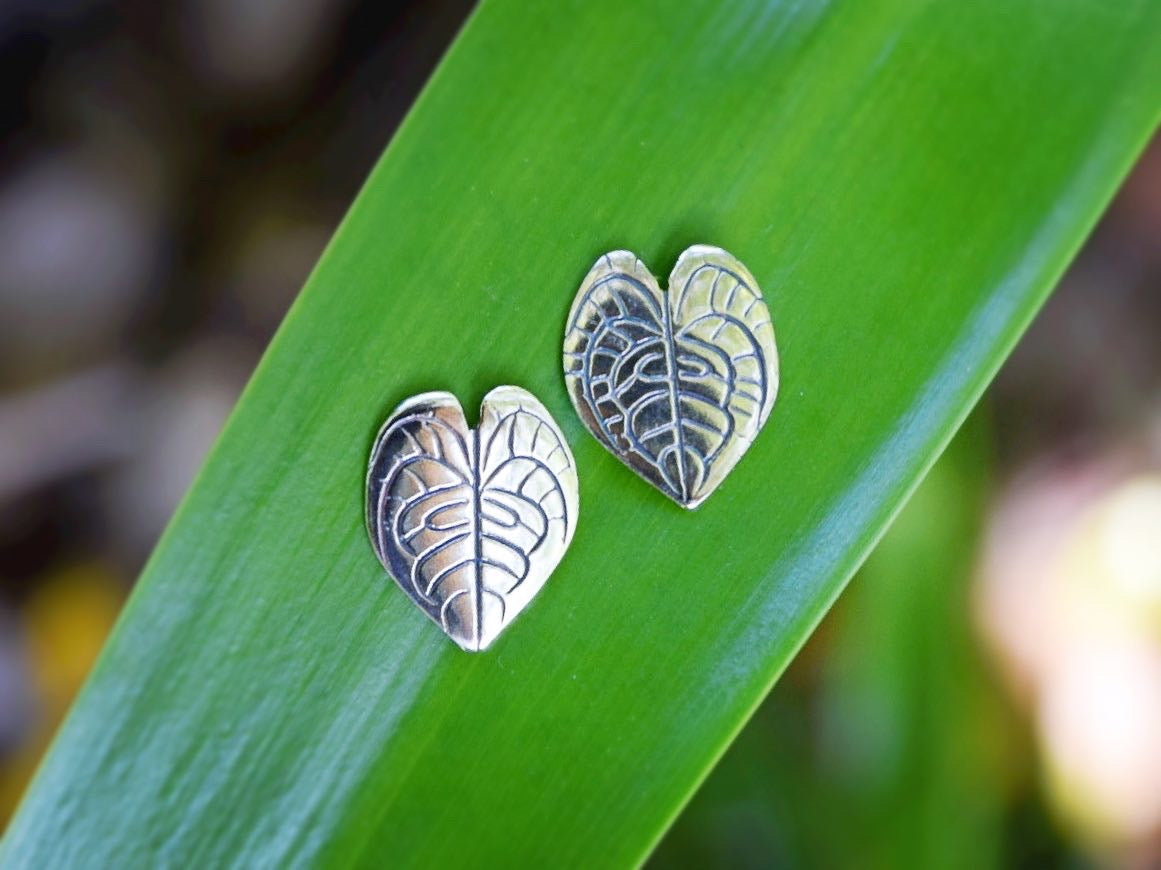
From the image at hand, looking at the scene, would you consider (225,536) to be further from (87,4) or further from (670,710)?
(87,4)

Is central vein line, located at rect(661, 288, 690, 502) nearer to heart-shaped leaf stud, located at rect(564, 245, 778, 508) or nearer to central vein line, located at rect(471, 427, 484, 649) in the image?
heart-shaped leaf stud, located at rect(564, 245, 778, 508)

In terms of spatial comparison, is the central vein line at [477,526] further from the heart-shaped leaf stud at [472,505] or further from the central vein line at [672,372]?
the central vein line at [672,372]

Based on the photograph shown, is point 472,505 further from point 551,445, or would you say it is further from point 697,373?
point 697,373

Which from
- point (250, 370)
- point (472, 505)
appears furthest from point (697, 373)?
point (250, 370)

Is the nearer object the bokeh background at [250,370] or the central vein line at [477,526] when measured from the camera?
the central vein line at [477,526]

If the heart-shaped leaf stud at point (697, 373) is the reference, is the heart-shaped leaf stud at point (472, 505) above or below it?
below

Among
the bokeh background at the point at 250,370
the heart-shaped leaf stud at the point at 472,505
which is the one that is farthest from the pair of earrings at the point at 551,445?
the bokeh background at the point at 250,370

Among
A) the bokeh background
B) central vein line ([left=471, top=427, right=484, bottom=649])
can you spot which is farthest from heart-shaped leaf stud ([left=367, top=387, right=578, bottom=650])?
the bokeh background
